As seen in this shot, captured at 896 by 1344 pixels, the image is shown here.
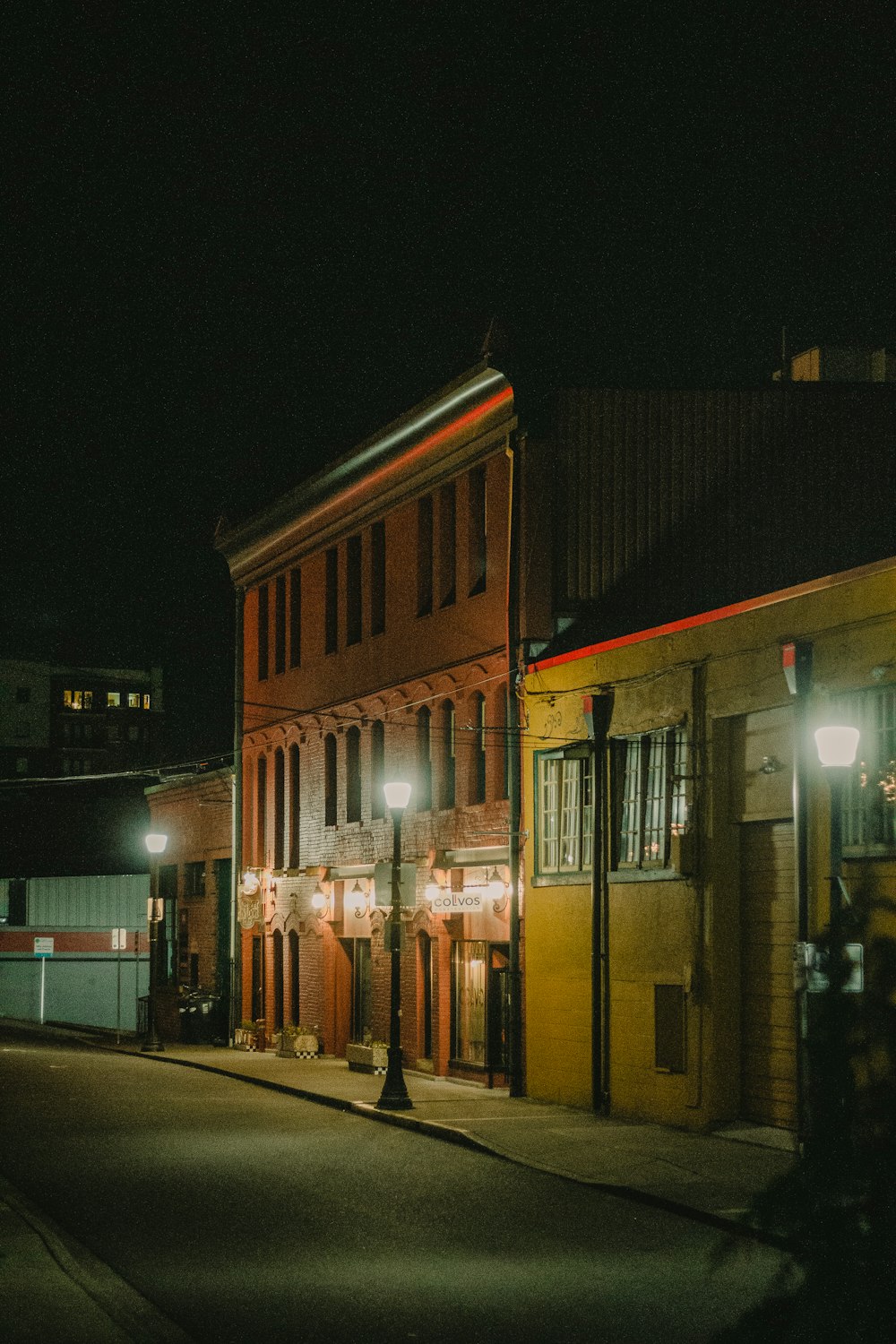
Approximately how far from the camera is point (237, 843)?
1476 inches

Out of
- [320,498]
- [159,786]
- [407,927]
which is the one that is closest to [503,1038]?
[407,927]

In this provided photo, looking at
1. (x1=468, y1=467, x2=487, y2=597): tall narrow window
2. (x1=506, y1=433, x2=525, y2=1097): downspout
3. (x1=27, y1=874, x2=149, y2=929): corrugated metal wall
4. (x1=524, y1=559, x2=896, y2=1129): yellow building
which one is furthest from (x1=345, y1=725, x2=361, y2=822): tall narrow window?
(x1=27, y1=874, x2=149, y2=929): corrugated metal wall

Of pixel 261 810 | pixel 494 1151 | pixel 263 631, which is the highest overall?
pixel 263 631

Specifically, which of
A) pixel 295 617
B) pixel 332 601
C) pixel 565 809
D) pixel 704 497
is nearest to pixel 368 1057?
pixel 565 809

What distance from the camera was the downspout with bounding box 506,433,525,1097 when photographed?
23219mm

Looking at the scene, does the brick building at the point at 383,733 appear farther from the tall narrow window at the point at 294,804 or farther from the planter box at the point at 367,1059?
the planter box at the point at 367,1059

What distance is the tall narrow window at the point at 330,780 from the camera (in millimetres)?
32750

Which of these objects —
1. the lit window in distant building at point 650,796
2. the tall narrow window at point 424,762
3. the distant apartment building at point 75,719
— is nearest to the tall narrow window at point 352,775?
the tall narrow window at point 424,762

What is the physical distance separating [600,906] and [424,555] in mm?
9278

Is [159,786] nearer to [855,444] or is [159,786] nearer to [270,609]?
[270,609]

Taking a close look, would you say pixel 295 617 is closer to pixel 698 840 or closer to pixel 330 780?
pixel 330 780

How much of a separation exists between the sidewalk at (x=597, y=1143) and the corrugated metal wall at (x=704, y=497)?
22.4 ft

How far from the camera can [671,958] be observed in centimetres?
1953

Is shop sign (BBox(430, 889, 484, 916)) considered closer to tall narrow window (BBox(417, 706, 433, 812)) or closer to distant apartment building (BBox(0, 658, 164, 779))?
tall narrow window (BBox(417, 706, 433, 812))
